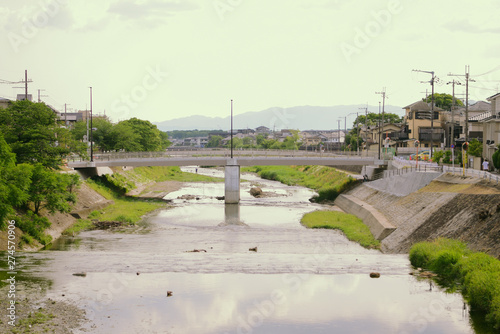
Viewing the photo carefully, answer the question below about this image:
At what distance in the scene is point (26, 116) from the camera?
45.3 m

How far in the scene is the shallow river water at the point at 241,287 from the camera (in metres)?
21.1

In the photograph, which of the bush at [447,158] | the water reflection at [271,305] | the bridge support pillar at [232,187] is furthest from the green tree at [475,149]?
the water reflection at [271,305]

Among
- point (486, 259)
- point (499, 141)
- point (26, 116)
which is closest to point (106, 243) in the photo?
point (26, 116)

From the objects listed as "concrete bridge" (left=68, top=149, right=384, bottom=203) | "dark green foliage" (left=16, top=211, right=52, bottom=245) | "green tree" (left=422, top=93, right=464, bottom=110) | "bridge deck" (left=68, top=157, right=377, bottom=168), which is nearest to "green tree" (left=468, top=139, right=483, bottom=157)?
"concrete bridge" (left=68, top=149, right=384, bottom=203)

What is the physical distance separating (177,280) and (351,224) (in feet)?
77.9

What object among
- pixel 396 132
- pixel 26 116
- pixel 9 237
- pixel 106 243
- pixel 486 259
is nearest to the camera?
pixel 486 259

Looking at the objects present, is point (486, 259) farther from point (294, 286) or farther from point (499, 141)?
point (499, 141)

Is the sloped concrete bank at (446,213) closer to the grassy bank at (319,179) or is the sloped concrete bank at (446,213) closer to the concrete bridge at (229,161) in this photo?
the concrete bridge at (229,161)

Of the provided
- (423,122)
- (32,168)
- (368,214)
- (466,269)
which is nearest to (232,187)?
(368,214)

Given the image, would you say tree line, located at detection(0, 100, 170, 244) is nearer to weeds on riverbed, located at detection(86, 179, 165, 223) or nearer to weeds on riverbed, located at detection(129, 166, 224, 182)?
weeds on riverbed, located at detection(86, 179, 165, 223)

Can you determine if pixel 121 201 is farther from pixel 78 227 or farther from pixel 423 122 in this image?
pixel 423 122

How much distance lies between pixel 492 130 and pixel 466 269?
3375 centimetres

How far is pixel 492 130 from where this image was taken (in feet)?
181

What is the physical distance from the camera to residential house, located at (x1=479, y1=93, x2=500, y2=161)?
174ft
